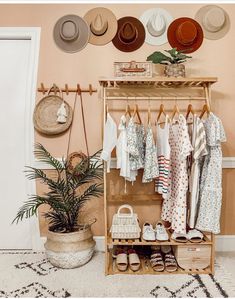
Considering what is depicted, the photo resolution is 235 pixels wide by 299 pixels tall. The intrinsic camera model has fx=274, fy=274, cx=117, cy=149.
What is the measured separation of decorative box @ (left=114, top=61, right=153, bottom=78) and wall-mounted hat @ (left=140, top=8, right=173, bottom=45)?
374 millimetres

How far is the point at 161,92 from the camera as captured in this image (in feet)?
8.07

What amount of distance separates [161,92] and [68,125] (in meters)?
0.88

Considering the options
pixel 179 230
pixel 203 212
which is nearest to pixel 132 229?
pixel 179 230

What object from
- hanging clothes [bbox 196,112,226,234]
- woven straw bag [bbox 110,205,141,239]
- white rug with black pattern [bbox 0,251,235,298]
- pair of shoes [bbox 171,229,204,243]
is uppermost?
hanging clothes [bbox 196,112,226,234]

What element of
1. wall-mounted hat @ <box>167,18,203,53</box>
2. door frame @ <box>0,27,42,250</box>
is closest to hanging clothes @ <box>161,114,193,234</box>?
wall-mounted hat @ <box>167,18,203,53</box>

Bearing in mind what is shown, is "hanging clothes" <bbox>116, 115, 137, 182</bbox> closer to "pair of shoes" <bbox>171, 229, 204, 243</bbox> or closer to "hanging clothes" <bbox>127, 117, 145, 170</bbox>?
"hanging clothes" <bbox>127, 117, 145, 170</bbox>

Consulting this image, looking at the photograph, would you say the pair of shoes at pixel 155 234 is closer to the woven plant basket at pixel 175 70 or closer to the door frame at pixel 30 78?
the door frame at pixel 30 78

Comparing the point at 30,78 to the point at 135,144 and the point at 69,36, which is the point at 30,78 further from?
the point at 135,144

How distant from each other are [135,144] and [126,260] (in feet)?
3.01

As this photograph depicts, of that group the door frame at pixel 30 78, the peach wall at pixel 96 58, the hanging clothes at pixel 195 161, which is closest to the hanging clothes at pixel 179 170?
the hanging clothes at pixel 195 161

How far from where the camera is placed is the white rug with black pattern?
185 centimetres

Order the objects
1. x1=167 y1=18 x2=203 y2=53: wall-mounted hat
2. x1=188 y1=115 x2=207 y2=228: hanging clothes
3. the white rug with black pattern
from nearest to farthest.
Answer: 1. the white rug with black pattern
2. x1=188 y1=115 x2=207 y2=228: hanging clothes
3. x1=167 y1=18 x2=203 y2=53: wall-mounted hat

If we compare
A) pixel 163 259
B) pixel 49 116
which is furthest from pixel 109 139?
pixel 163 259

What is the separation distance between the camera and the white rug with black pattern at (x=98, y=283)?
1.85 meters
